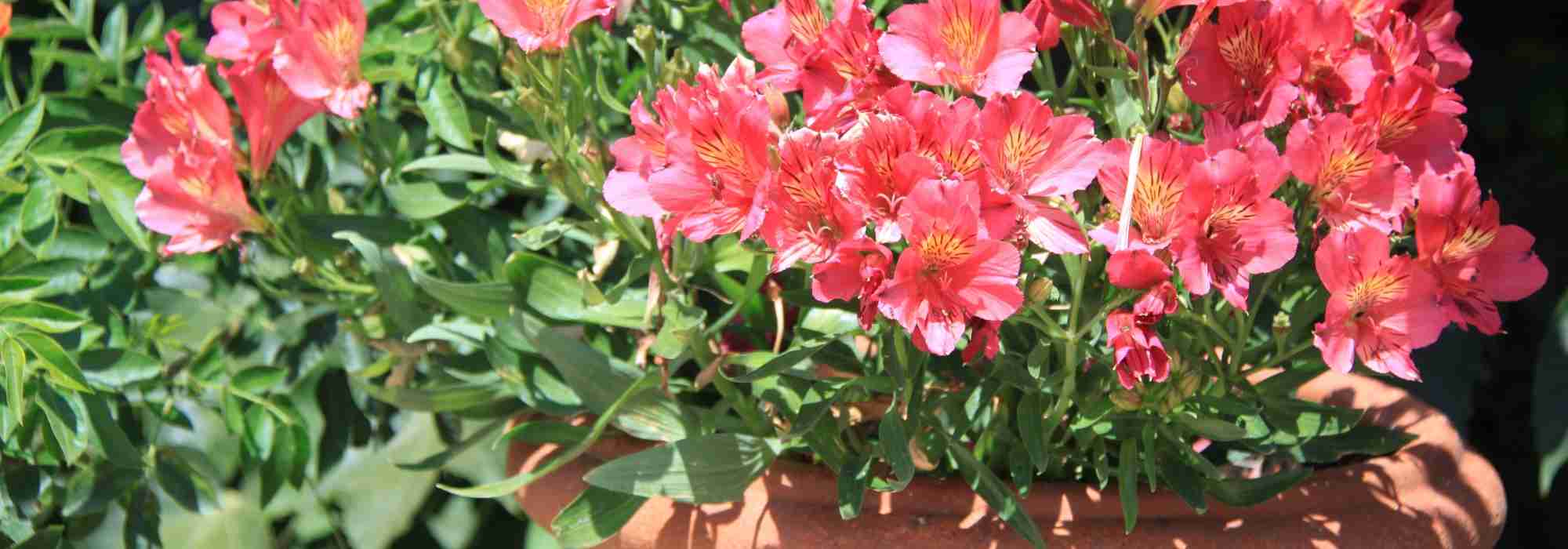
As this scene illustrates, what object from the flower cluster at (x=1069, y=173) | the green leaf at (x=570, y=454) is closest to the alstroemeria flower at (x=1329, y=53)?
the flower cluster at (x=1069, y=173)

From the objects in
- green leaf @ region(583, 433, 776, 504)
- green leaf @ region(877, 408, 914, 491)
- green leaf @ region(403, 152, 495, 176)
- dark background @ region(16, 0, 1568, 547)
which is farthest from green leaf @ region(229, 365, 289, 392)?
dark background @ region(16, 0, 1568, 547)

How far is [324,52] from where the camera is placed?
73 cm

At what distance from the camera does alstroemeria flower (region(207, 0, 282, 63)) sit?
73 cm

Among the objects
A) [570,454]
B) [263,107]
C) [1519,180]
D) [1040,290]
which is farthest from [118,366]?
[1519,180]

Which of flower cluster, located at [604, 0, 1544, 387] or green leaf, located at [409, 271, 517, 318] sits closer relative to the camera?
flower cluster, located at [604, 0, 1544, 387]

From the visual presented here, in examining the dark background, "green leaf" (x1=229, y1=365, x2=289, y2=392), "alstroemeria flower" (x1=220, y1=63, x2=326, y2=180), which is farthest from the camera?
the dark background

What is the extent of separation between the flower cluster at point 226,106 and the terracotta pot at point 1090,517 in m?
0.24

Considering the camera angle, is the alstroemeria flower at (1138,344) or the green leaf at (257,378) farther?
the green leaf at (257,378)

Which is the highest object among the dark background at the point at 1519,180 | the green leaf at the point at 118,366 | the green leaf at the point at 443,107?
the green leaf at the point at 443,107

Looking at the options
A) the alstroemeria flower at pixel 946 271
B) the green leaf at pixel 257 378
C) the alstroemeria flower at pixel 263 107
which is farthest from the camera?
the green leaf at pixel 257 378

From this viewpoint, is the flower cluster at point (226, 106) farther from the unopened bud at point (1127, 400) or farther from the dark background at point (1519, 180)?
the dark background at point (1519, 180)

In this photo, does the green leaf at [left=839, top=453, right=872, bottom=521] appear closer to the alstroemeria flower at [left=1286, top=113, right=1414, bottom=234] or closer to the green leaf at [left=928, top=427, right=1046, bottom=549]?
the green leaf at [left=928, top=427, right=1046, bottom=549]

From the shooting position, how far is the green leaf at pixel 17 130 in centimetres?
80

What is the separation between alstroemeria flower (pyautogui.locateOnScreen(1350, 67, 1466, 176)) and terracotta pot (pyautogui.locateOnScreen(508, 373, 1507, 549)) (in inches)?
7.6
